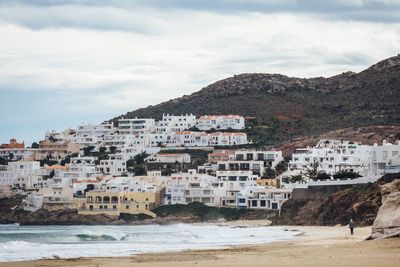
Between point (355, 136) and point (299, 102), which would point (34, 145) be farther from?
point (355, 136)

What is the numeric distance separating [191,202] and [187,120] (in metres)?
39.7

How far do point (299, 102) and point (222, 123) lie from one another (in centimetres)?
2124

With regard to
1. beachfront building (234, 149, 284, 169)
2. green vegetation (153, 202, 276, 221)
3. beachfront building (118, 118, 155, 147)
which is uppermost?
beachfront building (118, 118, 155, 147)

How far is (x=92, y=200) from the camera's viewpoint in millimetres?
103750

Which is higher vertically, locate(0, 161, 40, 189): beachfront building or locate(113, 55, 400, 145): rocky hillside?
locate(113, 55, 400, 145): rocky hillside

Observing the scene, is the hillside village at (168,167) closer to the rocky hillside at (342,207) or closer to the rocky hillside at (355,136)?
the rocky hillside at (342,207)

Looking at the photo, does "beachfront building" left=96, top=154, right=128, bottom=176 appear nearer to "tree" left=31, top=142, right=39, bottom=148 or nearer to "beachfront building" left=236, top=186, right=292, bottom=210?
"tree" left=31, top=142, right=39, bottom=148

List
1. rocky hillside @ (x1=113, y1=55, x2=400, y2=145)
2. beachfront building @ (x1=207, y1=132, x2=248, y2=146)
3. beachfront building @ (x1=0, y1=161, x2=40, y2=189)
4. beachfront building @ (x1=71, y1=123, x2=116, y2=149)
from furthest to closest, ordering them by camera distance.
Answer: beachfront building @ (x1=71, y1=123, x2=116, y2=149), rocky hillside @ (x1=113, y1=55, x2=400, y2=145), beachfront building @ (x1=207, y1=132, x2=248, y2=146), beachfront building @ (x1=0, y1=161, x2=40, y2=189)

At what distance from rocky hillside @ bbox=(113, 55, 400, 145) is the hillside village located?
850 centimetres

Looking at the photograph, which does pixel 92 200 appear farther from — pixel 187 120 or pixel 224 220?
pixel 187 120

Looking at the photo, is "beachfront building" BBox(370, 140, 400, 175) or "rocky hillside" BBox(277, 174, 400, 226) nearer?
"rocky hillside" BBox(277, 174, 400, 226)

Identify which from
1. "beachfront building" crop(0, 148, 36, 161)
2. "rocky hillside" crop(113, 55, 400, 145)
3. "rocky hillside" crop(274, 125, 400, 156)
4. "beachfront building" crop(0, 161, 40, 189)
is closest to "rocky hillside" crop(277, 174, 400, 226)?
"rocky hillside" crop(274, 125, 400, 156)

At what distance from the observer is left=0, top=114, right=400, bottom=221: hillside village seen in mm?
95938

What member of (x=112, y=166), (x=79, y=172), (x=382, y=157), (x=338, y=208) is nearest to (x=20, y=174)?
(x=79, y=172)
